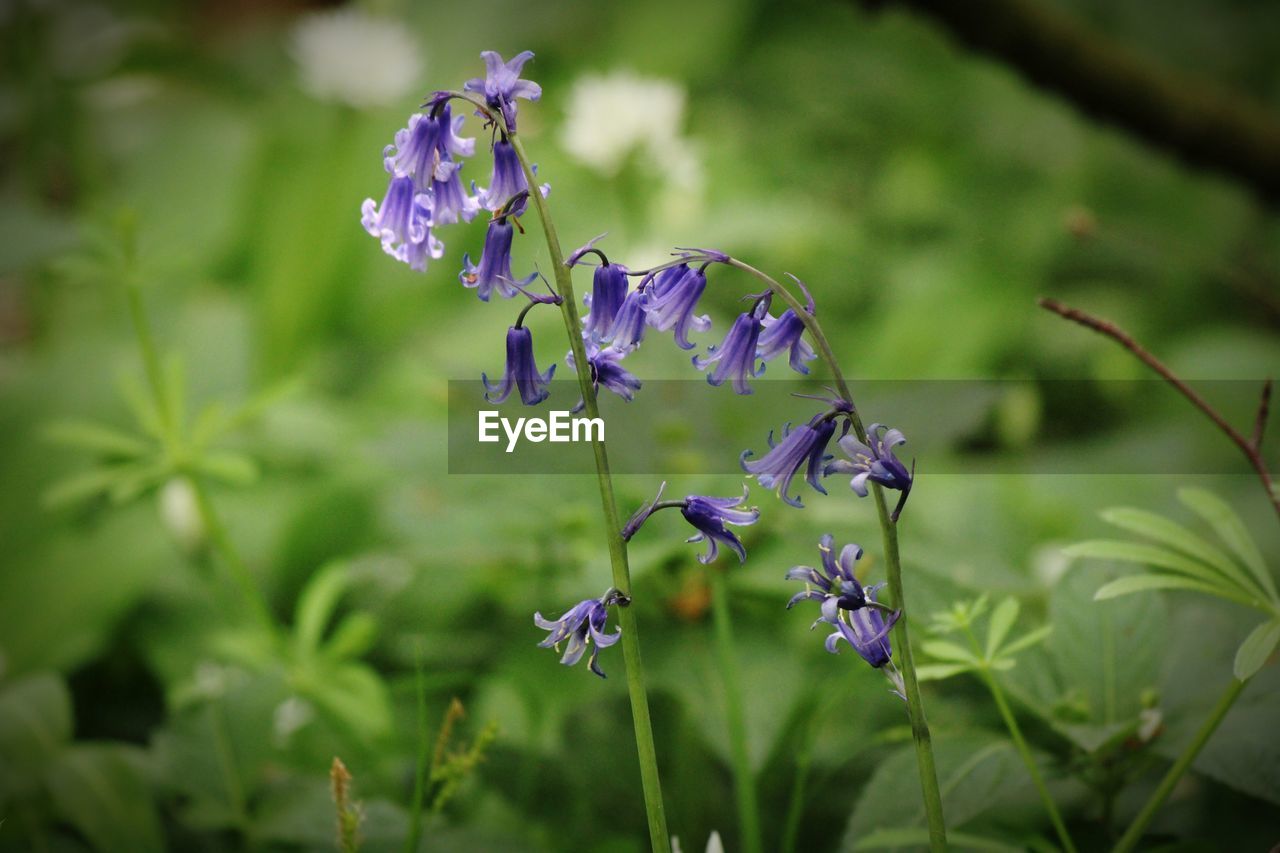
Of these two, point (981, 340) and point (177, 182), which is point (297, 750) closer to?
point (981, 340)

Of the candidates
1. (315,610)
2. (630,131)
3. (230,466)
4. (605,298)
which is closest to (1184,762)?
(605,298)

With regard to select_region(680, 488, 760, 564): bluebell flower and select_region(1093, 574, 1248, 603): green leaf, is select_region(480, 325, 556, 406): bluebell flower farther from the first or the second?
select_region(1093, 574, 1248, 603): green leaf

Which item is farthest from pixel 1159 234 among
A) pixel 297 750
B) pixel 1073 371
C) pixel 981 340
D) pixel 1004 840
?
pixel 297 750

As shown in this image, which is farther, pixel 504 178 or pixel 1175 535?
pixel 1175 535

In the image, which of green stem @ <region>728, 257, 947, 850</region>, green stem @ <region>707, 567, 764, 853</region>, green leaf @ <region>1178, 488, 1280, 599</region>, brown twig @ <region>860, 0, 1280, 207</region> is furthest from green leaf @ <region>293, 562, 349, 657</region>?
brown twig @ <region>860, 0, 1280, 207</region>

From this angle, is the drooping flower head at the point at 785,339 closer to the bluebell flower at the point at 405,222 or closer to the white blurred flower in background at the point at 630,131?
the bluebell flower at the point at 405,222

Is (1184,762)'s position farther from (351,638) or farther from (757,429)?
(351,638)

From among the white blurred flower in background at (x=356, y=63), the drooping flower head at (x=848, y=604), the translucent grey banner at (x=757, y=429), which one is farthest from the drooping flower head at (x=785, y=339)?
the white blurred flower in background at (x=356, y=63)
